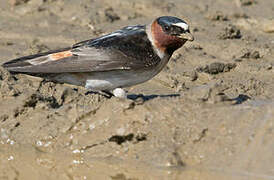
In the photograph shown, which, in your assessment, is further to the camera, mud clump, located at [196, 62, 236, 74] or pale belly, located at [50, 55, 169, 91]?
mud clump, located at [196, 62, 236, 74]

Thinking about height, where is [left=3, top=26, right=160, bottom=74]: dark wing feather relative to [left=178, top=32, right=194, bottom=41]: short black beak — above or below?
below

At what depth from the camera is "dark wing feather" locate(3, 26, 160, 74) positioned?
7090mm

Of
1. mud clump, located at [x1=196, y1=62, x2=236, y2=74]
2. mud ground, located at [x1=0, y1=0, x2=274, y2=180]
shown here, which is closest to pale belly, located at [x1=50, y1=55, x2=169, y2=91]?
mud ground, located at [x1=0, y1=0, x2=274, y2=180]

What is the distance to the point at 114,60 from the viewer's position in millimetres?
7113

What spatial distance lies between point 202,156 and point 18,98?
2.01 meters

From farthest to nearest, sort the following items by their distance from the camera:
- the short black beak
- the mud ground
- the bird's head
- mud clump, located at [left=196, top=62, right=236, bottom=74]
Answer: mud clump, located at [left=196, top=62, right=236, bottom=74]
the bird's head
the short black beak
the mud ground

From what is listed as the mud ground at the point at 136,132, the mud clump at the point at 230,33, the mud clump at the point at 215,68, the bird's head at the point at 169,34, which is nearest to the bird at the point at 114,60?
the bird's head at the point at 169,34

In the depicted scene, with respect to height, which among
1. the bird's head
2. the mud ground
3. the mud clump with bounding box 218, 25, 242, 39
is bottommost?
the mud clump with bounding box 218, 25, 242, 39

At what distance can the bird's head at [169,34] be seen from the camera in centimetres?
718

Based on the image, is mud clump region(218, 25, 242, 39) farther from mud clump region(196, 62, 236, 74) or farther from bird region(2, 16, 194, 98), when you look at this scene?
bird region(2, 16, 194, 98)

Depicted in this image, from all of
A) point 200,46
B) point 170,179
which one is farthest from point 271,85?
point 170,179

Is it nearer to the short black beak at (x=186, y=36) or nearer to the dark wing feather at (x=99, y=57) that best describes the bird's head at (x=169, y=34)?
the short black beak at (x=186, y=36)

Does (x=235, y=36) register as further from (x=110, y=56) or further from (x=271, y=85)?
(x=110, y=56)

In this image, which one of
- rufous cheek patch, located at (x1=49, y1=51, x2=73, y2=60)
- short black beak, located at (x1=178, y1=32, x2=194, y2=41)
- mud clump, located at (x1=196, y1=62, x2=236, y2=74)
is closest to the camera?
short black beak, located at (x1=178, y1=32, x2=194, y2=41)
